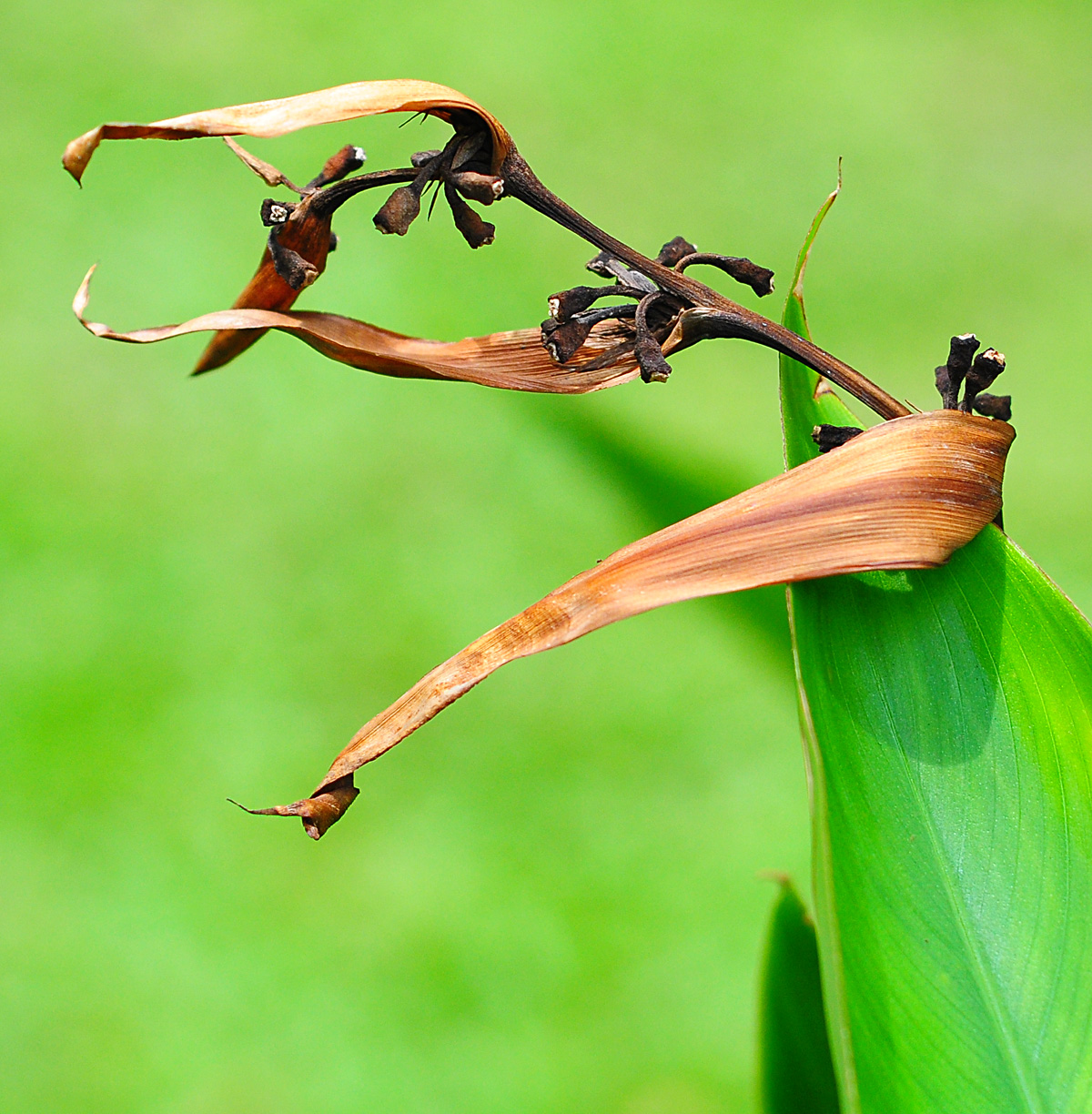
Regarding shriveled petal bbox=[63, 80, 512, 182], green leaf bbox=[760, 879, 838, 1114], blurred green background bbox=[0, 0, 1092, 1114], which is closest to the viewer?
shriveled petal bbox=[63, 80, 512, 182]

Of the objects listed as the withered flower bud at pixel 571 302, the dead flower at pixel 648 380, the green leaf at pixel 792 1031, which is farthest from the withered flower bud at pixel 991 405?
the green leaf at pixel 792 1031

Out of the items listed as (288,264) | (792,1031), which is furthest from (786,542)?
(792,1031)

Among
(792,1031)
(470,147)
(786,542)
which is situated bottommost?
(792,1031)

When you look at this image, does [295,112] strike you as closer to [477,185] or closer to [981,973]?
[477,185]

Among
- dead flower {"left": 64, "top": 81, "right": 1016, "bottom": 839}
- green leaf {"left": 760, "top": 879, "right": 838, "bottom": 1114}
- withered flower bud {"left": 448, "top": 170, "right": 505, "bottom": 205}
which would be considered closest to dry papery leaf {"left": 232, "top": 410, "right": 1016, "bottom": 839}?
dead flower {"left": 64, "top": 81, "right": 1016, "bottom": 839}

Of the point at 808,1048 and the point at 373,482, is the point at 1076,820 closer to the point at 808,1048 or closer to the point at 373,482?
the point at 808,1048

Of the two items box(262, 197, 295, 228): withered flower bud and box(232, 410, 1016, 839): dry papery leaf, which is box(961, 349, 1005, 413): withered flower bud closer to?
box(232, 410, 1016, 839): dry papery leaf
